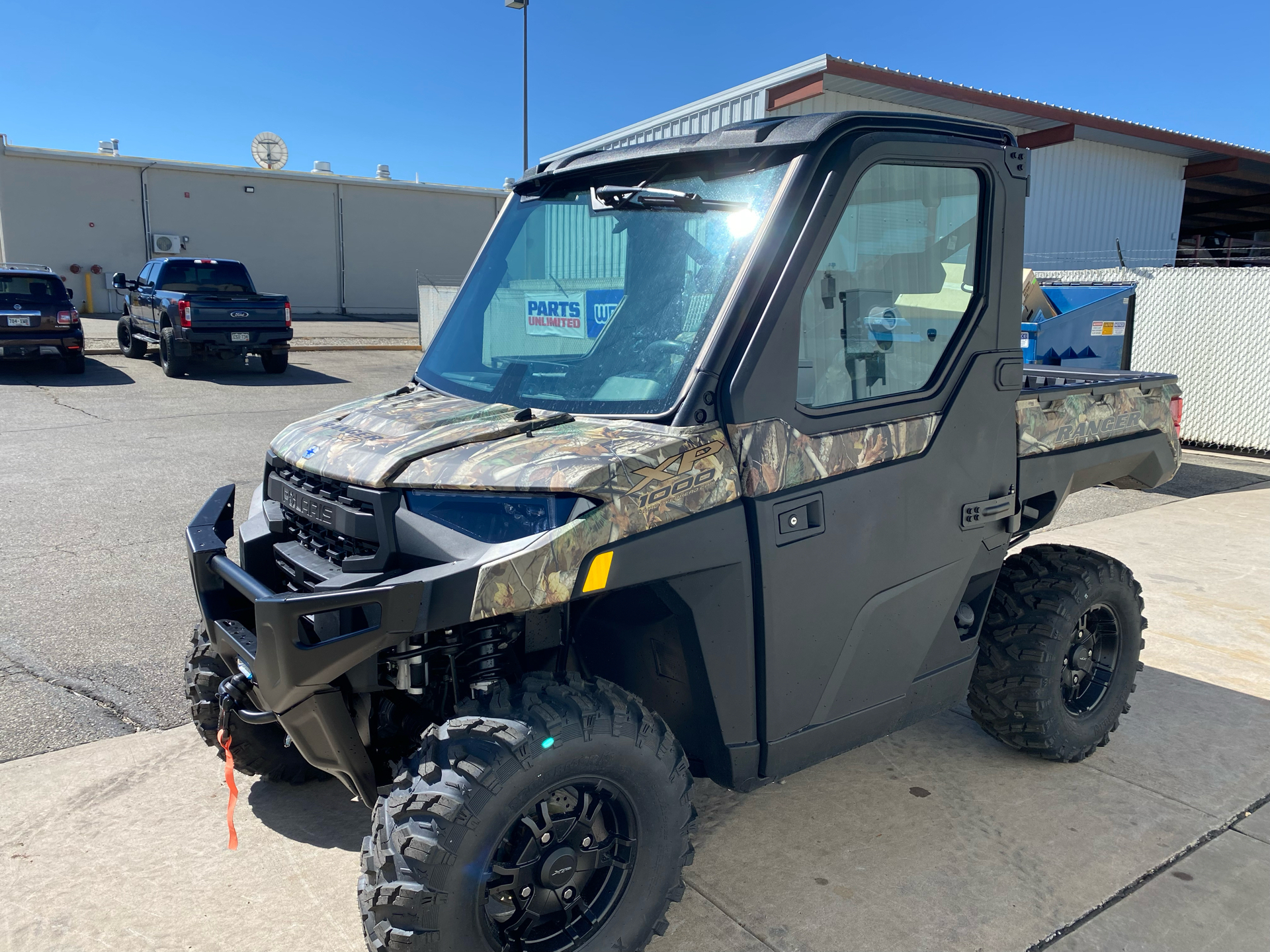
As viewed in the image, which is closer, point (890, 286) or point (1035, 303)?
point (890, 286)

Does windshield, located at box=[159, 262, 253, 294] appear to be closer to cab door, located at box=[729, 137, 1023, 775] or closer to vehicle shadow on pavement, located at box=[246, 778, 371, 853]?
vehicle shadow on pavement, located at box=[246, 778, 371, 853]

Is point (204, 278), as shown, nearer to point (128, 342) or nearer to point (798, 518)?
point (128, 342)

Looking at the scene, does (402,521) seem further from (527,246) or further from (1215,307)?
(1215,307)

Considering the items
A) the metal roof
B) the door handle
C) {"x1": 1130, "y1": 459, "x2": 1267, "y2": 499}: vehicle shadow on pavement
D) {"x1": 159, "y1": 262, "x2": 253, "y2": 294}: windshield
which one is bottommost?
{"x1": 1130, "y1": 459, "x2": 1267, "y2": 499}: vehicle shadow on pavement

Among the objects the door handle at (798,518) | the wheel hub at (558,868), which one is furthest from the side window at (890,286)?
the wheel hub at (558,868)

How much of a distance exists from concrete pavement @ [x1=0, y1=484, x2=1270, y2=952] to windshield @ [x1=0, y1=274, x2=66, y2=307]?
1467 centimetres

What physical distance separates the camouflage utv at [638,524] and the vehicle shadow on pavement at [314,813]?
173 mm

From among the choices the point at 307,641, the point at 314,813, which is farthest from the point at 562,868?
the point at 314,813

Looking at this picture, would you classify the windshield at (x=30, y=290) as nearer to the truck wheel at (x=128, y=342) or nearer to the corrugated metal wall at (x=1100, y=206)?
the truck wheel at (x=128, y=342)

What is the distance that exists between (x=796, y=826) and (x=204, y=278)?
17.1m

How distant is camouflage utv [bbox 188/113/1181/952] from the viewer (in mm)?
2289

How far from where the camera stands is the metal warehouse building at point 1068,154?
1423 cm

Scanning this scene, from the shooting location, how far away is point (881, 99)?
1490 cm

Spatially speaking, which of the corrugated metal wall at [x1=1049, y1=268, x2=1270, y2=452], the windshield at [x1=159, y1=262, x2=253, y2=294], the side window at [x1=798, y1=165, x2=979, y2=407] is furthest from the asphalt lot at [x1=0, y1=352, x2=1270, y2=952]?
the windshield at [x1=159, y1=262, x2=253, y2=294]
